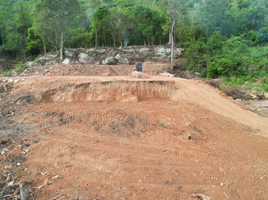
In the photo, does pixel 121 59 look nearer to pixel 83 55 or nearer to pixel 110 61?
pixel 110 61

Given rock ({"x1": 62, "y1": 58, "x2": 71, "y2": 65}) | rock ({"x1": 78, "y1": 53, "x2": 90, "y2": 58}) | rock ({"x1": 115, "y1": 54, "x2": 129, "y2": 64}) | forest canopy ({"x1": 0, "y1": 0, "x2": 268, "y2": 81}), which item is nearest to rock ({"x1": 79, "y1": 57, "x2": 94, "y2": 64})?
rock ({"x1": 78, "y1": 53, "x2": 90, "y2": 58})

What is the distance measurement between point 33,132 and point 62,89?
2.92 meters

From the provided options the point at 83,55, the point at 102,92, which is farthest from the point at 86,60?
the point at 102,92

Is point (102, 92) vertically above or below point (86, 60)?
Result: below

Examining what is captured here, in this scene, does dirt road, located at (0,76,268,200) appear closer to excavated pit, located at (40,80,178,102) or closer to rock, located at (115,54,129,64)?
excavated pit, located at (40,80,178,102)

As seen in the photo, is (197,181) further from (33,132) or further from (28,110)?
(28,110)

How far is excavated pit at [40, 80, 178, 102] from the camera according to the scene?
346 inches

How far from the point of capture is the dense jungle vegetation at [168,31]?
1911cm

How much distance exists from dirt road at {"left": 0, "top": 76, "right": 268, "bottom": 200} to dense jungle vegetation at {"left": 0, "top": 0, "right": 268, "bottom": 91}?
11669 millimetres

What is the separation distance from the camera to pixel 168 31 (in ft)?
74.5

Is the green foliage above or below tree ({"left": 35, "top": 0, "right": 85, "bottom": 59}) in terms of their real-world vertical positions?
below

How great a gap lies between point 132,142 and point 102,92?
351 cm

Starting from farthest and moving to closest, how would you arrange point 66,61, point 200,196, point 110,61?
point 110,61 < point 66,61 < point 200,196

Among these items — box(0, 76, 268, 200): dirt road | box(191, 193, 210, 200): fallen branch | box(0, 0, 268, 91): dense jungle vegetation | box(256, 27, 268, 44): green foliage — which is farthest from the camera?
box(256, 27, 268, 44): green foliage
